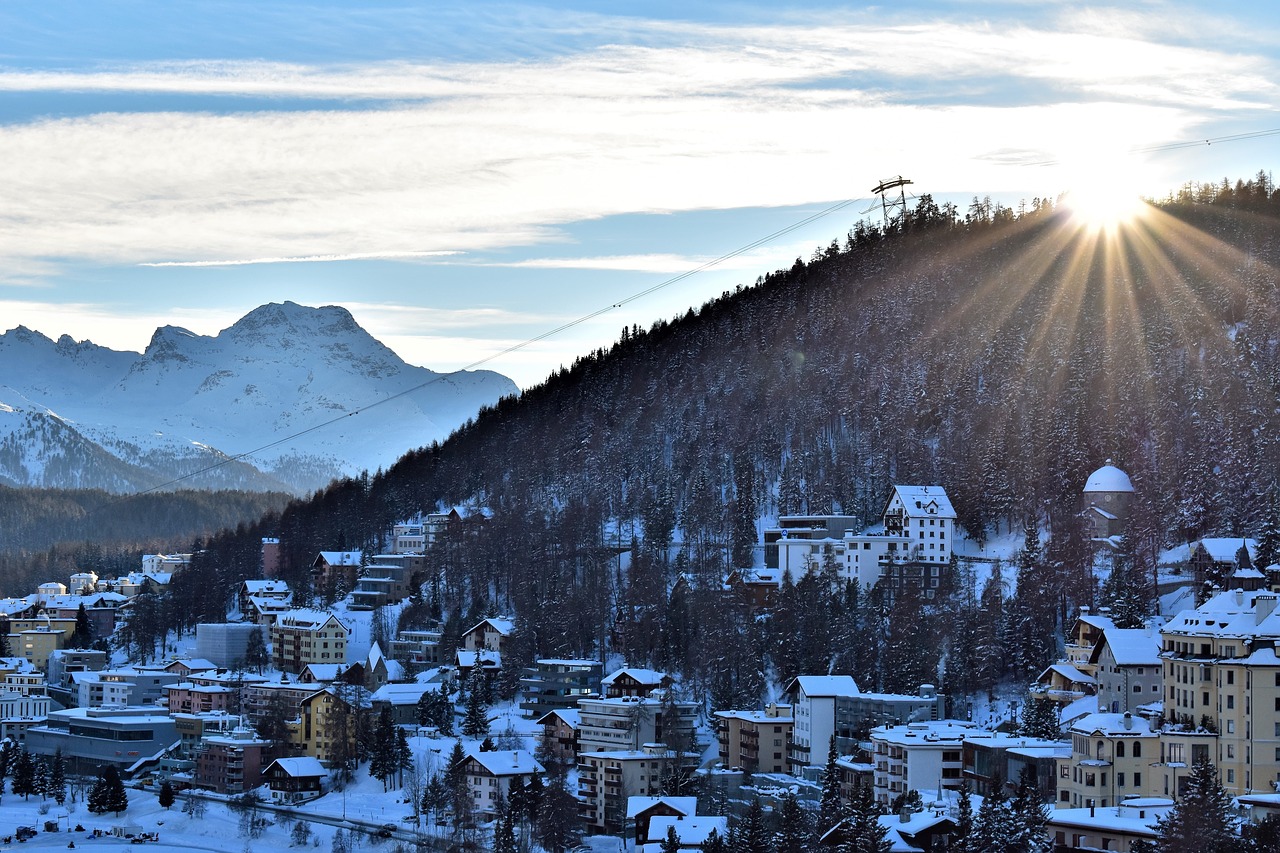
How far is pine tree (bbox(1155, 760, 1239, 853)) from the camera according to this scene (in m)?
49.6

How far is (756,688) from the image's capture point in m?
85.1

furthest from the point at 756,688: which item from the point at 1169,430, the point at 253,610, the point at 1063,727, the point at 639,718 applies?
the point at 253,610

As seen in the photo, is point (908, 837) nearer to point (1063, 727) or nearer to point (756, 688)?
point (1063, 727)

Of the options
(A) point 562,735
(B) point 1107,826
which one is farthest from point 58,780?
(B) point 1107,826

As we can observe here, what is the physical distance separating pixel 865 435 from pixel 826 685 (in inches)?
1830

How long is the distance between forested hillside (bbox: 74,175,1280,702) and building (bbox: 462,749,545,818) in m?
11.9

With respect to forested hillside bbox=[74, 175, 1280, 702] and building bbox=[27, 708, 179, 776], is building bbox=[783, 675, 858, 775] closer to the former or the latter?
forested hillside bbox=[74, 175, 1280, 702]

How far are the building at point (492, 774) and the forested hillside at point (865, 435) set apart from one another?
11864mm

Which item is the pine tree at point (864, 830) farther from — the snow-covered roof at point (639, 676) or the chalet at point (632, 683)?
the snow-covered roof at point (639, 676)

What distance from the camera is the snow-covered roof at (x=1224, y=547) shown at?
261ft

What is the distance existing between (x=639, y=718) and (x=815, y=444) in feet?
149

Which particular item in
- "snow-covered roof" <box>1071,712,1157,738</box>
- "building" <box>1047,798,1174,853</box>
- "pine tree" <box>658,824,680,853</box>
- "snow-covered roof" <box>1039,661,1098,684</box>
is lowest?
"pine tree" <box>658,824,680,853</box>

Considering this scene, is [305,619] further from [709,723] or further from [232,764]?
[709,723]

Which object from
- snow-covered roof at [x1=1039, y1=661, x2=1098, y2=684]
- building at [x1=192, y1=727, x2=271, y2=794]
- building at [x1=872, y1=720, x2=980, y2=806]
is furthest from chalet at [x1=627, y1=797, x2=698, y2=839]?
building at [x1=192, y1=727, x2=271, y2=794]
